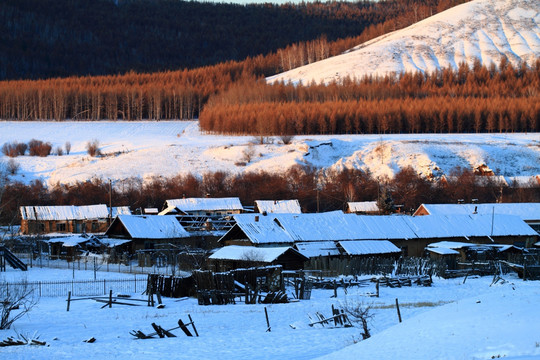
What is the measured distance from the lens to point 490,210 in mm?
54750

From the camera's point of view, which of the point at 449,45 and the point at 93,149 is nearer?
the point at 93,149

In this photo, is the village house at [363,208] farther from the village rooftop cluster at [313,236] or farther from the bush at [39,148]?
the bush at [39,148]

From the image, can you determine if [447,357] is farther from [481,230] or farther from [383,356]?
[481,230]

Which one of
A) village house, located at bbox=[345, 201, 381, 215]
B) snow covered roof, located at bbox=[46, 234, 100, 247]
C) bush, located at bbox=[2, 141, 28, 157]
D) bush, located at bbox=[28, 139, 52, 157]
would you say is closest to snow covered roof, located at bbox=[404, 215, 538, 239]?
village house, located at bbox=[345, 201, 381, 215]

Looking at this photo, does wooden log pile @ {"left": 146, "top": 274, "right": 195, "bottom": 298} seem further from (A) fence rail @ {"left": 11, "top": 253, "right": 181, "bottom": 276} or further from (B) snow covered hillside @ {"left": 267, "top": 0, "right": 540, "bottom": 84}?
(B) snow covered hillside @ {"left": 267, "top": 0, "right": 540, "bottom": 84}

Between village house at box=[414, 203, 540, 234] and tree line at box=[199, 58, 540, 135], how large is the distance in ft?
187

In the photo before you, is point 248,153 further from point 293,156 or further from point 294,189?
point 294,189

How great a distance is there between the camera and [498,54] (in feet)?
552

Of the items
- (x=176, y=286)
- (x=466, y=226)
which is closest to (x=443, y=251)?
(x=466, y=226)

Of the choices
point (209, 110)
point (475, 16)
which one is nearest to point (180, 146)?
point (209, 110)

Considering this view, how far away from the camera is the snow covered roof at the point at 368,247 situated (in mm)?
40156

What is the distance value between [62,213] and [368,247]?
32.6m

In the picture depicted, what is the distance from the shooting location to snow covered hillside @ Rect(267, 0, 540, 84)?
16150cm

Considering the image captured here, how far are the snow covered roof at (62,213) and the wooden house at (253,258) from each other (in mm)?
30400
